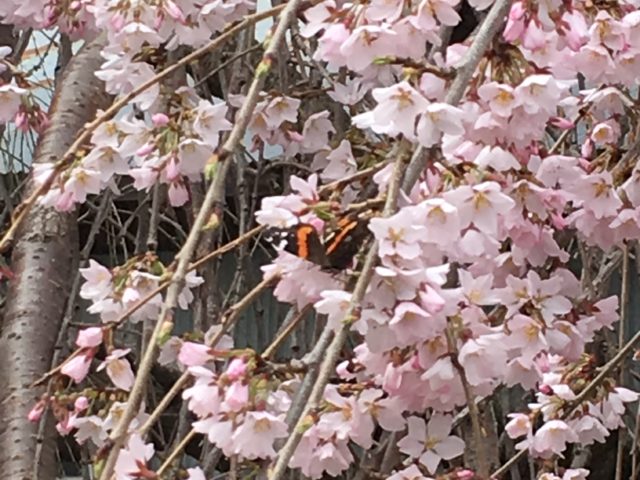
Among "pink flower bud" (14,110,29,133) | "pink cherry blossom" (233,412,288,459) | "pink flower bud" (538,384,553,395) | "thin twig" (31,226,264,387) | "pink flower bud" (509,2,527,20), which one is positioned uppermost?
"pink flower bud" (509,2,527,20)

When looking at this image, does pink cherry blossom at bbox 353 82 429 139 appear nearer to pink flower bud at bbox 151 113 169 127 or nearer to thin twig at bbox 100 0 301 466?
thin twig at bbox 100 0 301 466

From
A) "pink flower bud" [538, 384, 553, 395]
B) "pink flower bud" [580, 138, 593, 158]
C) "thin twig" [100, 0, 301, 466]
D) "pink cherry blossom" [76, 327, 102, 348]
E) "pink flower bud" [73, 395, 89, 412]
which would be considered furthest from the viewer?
"pink flower bud" [580, 138, 593, 158]

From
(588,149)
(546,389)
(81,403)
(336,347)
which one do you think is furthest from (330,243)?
(588,149)

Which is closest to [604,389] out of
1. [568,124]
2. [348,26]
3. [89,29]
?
[568,124]

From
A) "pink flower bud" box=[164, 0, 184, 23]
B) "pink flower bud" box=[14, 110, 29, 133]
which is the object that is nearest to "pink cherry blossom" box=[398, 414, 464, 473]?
"pink flower bud" box=[164, 0, 184, 23]

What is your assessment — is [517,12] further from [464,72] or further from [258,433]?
[258,433]

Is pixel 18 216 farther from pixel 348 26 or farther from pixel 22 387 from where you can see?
pixel 22 387
